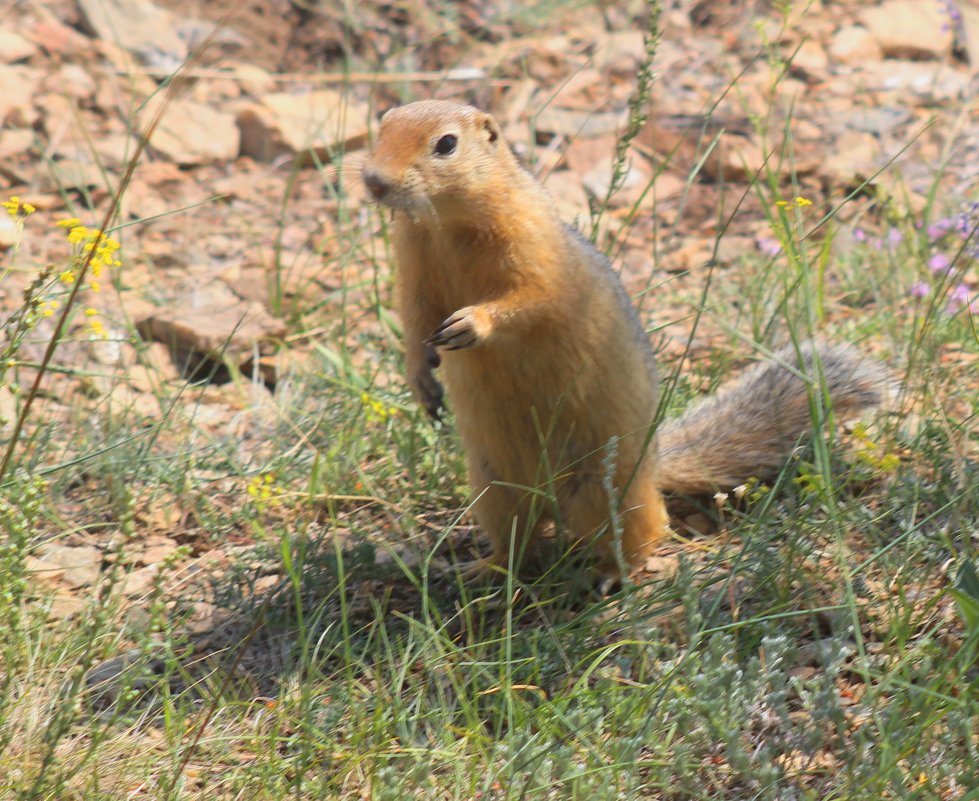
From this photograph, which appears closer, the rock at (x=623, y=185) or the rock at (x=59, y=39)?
the rock at (x=623, y=185)

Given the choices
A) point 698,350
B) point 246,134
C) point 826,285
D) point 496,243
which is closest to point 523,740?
point 496,243

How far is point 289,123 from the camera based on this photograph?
736 cm

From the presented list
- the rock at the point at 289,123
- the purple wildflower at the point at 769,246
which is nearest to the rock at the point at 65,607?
the purple wildflower at the point at 769,246

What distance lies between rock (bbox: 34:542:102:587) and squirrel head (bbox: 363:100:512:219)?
1629 mm

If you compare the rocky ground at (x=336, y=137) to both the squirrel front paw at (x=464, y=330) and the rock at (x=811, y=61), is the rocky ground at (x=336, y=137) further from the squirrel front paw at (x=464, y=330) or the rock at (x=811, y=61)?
the squirrel front paw at (x=464, y=330)

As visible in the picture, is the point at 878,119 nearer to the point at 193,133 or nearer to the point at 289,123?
the point at 289,123

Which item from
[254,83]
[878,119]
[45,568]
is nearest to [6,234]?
[254,83]

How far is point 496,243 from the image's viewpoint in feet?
12.7

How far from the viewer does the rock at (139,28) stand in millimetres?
7828

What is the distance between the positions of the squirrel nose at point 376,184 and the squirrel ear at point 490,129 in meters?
0.52

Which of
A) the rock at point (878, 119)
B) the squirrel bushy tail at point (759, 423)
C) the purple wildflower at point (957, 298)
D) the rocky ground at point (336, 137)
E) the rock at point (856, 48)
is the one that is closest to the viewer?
the squirrel bushy tail at point (759, 423)

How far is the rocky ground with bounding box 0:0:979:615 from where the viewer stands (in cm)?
570

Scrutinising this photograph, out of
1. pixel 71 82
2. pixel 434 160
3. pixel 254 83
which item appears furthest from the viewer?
pixel 254 83

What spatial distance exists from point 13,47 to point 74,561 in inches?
175
